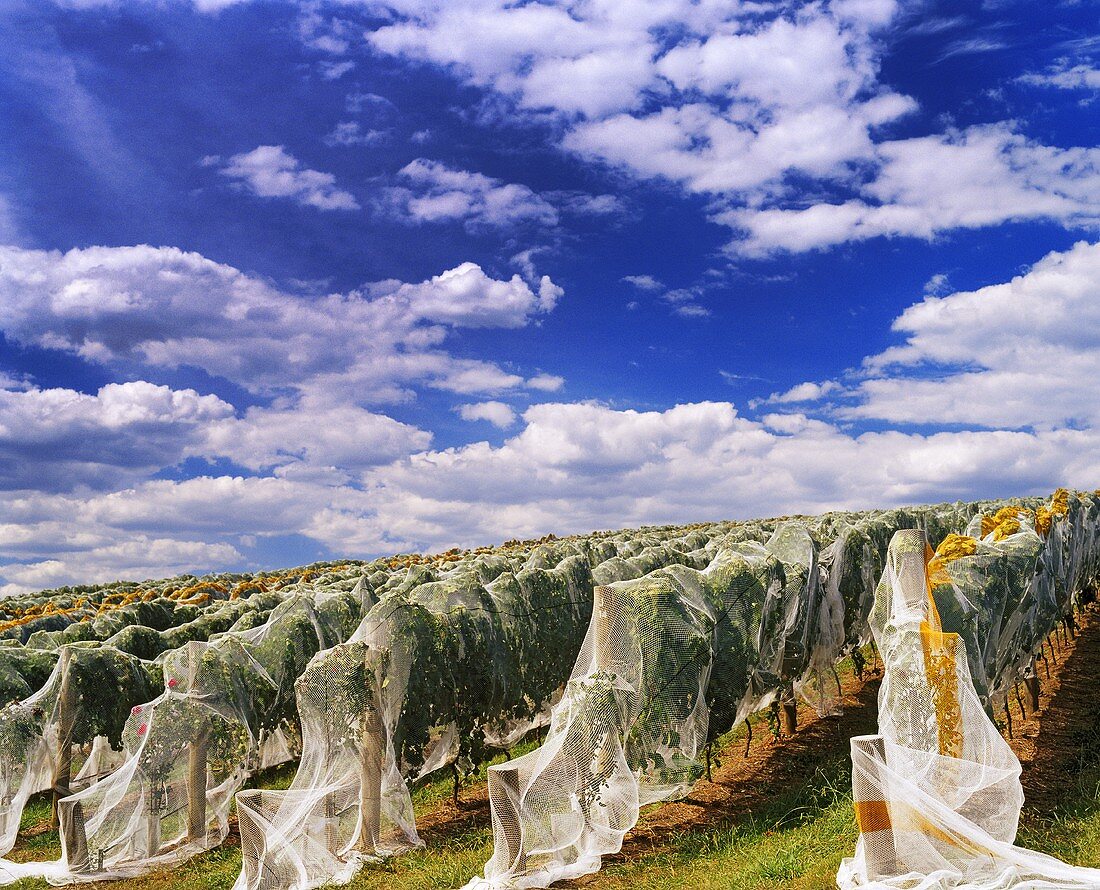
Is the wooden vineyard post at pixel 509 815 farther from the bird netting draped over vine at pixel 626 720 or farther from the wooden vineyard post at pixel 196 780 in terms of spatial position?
the wooden vineyard post at pixel 196 780

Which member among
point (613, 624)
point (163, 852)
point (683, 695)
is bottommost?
point (163, 852)

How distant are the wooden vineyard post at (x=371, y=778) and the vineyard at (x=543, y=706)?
0.9 inches

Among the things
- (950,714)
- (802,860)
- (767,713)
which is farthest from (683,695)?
(767,713)

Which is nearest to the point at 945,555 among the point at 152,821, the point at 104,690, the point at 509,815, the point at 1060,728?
the point at 1060,728

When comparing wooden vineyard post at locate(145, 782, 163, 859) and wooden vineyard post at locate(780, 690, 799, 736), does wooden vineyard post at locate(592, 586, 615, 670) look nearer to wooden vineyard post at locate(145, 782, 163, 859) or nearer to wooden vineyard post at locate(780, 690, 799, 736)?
wooden vineyard post at locate(780, 690, 799, 736)

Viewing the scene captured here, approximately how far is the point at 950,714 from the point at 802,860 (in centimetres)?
183

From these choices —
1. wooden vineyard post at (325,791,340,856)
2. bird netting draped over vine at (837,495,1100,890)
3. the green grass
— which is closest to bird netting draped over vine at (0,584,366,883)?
the green grass

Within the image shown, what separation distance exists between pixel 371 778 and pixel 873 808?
204 inches

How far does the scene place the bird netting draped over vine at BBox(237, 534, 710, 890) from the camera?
877 cm

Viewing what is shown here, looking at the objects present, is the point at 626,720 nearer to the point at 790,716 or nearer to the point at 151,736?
the point at 790,716

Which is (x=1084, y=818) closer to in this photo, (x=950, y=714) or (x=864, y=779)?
(x=950, y=714)

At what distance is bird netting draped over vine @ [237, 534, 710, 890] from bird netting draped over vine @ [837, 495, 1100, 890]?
4801 mm

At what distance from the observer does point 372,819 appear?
30.0ft

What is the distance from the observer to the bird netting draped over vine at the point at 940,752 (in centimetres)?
653
